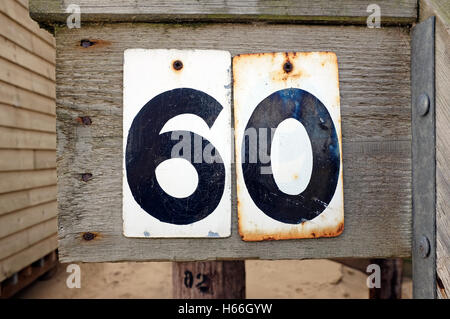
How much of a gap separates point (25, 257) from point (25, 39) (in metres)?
2.46

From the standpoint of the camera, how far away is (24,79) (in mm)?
3527

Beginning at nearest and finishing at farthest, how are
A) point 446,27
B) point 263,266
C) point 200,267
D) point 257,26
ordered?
point 446,27
point 257,26
point 200,267
point 263,266

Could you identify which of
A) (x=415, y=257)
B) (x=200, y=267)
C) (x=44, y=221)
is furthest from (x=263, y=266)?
(x=415, y=257)

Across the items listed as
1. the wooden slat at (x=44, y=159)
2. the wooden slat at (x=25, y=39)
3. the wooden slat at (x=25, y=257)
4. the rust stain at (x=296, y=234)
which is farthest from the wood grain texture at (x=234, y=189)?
the wooden slat at (x=44, y=159)

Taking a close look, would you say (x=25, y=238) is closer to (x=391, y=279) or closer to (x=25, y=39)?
(x=25, y=39)

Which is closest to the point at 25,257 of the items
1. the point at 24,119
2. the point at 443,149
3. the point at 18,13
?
the point at 24,119

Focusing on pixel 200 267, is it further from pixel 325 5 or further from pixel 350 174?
pixel 325 5

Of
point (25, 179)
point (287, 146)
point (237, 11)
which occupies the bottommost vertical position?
point (25, 179)

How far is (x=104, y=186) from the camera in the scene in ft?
2.81

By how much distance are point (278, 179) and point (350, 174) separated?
20cm

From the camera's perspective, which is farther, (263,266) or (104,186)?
(263,266)

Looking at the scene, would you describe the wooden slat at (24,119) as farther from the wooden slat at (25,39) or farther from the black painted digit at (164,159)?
the black painted digit at (164,159)

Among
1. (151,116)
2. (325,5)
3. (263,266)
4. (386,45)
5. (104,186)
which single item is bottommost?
(263,266)

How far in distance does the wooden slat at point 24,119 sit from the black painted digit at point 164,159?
2.95 m
